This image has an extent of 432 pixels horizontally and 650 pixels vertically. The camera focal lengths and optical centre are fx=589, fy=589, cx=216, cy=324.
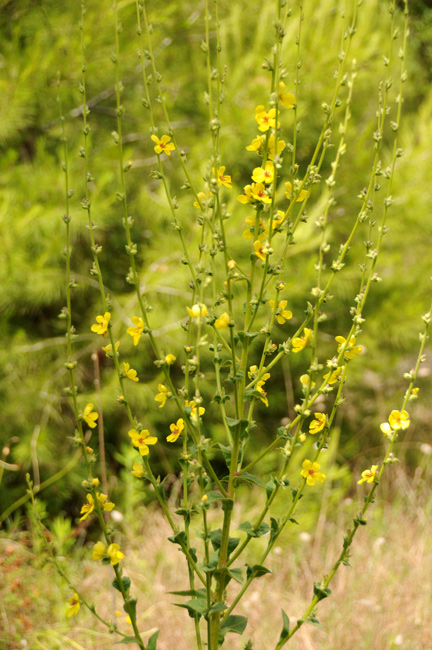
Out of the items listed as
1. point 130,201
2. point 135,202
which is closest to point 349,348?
point 135,202

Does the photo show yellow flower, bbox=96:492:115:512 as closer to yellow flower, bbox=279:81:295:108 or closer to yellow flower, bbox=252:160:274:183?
yellow flower, bbox=252:160:274:183

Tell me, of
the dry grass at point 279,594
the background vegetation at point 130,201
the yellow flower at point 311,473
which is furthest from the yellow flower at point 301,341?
the background vegetation at point 130,201

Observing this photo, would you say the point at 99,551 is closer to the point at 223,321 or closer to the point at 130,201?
the point at 223,321

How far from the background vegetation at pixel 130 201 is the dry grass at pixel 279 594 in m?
0.26

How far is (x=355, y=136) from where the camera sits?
142 inches

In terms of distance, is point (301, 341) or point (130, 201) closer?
point (301, 341)

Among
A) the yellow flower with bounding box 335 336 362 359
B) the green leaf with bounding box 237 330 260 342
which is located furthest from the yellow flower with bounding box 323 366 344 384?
the green leaf with bounding box 237 330 260 342

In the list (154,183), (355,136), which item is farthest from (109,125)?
(355,136)

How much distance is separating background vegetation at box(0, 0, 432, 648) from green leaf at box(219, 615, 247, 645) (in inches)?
59.8

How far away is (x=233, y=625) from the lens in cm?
108

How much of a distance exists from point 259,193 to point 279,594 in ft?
6.39

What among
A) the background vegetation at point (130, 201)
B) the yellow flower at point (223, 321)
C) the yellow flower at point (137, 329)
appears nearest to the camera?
the yellow flower at point (223, 321)

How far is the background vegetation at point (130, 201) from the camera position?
2.71 m

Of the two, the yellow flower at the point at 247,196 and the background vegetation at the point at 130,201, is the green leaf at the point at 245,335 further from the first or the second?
the background vegetation at the point at 130,201
